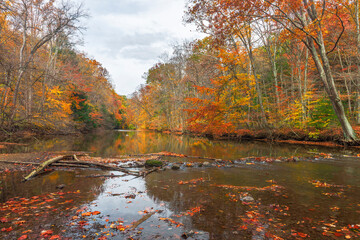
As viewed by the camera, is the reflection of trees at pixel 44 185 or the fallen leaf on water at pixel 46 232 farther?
the reflection of trees at pixel 44 185

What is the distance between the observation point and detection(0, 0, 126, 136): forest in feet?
45.6

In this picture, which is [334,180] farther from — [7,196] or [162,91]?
[162,91]

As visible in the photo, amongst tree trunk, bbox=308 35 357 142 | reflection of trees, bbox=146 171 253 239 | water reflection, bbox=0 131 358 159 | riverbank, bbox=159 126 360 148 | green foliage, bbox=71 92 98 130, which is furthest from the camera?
green foliage, bbox=71 92 98 130

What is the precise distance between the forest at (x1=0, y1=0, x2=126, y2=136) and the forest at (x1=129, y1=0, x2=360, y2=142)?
10.7 metres

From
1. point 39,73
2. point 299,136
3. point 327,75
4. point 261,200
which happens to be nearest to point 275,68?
point 299,136

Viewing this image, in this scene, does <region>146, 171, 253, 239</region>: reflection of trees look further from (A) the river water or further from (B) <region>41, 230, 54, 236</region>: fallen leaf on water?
(B) <region>41, 230, 54, 236</region>: fallen leaf on water

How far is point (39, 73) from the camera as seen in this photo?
21812mm

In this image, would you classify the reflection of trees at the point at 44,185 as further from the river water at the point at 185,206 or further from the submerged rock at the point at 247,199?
the submerged rock at the point at 247,199

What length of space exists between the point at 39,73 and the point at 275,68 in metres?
25.3

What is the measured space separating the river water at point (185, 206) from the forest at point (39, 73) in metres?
8.08

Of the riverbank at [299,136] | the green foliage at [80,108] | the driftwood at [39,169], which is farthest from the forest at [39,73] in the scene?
the riverbank at [299,136]

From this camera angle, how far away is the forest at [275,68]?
34.0 ft

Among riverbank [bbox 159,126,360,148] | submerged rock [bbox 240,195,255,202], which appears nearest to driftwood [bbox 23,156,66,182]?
submerged rock [bbox 240,195,255,202]

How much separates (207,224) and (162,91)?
40277mm
